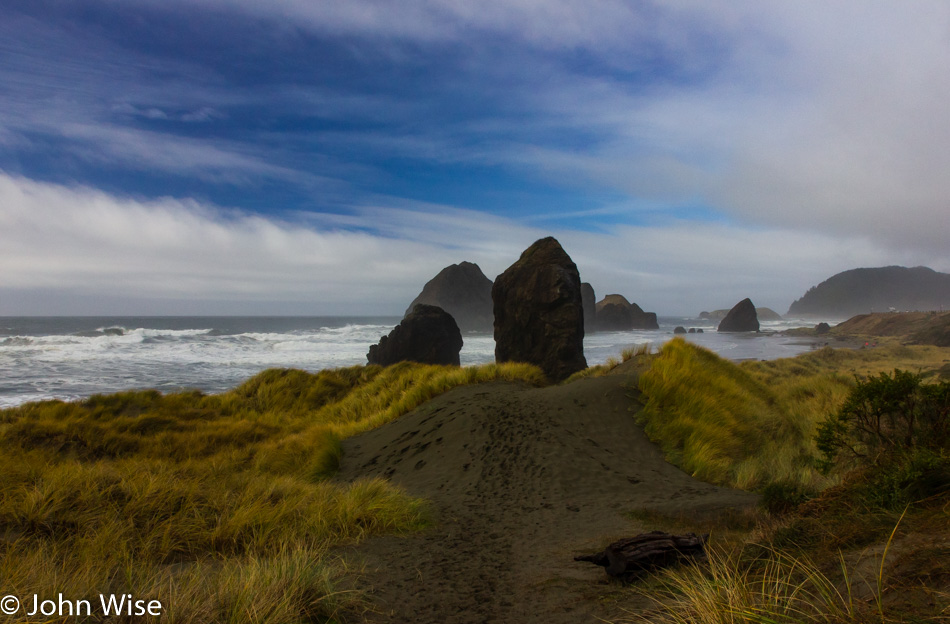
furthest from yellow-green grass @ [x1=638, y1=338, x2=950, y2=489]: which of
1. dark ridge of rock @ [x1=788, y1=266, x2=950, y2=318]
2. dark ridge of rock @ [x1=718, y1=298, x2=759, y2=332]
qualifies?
dark ridge of rock @ [x1=788, y1=266, x2=950, y2=318]

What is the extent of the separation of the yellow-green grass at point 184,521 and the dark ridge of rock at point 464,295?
7057cm

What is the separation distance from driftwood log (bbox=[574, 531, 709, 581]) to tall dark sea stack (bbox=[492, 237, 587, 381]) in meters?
12.4

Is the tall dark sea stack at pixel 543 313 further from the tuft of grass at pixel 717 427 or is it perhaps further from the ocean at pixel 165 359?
the ocean at pixel 165 359

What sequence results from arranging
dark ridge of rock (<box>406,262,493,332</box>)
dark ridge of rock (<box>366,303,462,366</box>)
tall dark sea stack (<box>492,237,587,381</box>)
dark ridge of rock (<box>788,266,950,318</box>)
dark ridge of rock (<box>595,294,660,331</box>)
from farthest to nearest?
dark ridge of rock (<box>788,266,950,318</box>) → dark ridge of rock (<box>406,262,493,332</box>) → dark ridge of rock (<box>595,294,660,331</box>) → dark ridge of rock (<box>366,303,462,366</box>) → tall dark sea stack (<box>492,237,587,381</box>)

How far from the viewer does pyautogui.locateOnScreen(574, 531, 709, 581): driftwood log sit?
9.62 ft

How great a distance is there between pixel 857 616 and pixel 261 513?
12.4 ft

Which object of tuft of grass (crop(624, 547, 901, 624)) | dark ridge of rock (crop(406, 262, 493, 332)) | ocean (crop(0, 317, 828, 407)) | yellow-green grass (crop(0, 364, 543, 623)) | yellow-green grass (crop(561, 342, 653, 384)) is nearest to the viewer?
tuft of grass (crop(624, 547, 901, 624))

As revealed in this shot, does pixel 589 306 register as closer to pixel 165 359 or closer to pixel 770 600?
pixel 165 359

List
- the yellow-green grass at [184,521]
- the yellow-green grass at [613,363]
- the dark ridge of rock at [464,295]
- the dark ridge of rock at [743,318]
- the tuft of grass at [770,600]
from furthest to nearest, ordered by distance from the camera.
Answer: the dark ridge of rock at [464,295], the dark ridge of rock at [743,318], the yellow-green grass at [613,363], the yellow-green grass at [184,521], the tuft of grass at [770,600]

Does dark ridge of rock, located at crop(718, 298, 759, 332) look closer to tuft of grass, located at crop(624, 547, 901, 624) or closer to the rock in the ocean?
the rock in the ocean

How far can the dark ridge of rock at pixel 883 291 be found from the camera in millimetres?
117562

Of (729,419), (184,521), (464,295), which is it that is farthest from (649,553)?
(464,295)

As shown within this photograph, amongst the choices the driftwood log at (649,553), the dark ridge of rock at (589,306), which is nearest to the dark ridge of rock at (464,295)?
the dark ridge of rock at (589,306)

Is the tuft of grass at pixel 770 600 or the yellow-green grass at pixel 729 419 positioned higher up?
the tuft of grass at pixel 770 600
